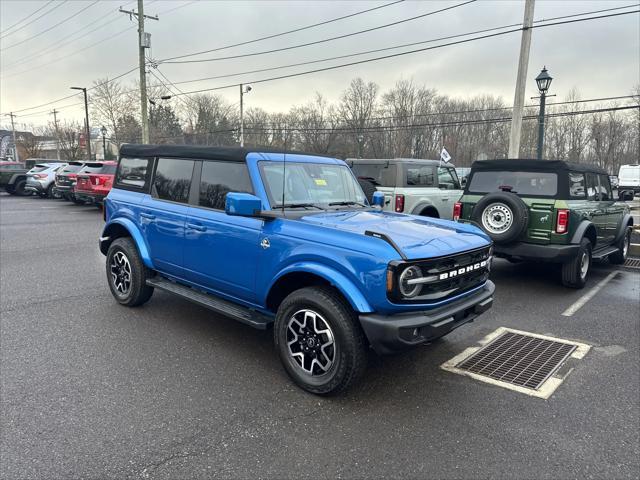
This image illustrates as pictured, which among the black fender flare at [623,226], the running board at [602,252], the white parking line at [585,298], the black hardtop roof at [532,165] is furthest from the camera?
the black fender flare at [623,226]

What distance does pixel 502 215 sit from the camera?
664 centimetres

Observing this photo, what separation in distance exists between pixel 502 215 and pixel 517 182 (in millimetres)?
827

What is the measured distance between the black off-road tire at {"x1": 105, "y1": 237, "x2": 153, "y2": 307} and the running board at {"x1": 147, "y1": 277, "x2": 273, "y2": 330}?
0.14 metres

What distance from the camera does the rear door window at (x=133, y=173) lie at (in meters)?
5.12

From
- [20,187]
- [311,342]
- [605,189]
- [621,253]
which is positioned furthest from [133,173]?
[20,187]

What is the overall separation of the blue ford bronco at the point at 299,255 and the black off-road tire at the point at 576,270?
11.3 feet

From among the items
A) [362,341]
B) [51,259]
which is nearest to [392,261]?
[362,341]

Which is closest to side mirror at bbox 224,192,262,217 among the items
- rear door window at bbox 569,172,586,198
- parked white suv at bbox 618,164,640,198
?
rear door window at bbox 569,172,586,198

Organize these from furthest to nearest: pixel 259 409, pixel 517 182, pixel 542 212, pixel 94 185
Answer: pixel 94 185, pixel 517 182, pixel 542 212, pixel 259 409

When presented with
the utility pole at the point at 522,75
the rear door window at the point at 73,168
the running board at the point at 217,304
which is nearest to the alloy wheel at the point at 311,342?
the running board at the point at 217,304

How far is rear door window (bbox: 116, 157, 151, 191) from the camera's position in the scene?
16.8 ft

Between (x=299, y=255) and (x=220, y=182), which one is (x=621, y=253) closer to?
(x=299, y=255)

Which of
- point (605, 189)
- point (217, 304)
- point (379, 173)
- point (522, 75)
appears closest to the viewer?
point (217, 304)

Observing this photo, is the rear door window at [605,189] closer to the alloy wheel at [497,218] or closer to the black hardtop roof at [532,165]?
the black hardtop roof at [532,165]
